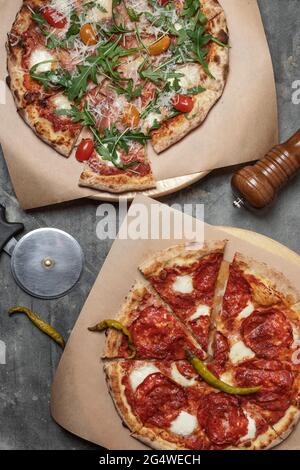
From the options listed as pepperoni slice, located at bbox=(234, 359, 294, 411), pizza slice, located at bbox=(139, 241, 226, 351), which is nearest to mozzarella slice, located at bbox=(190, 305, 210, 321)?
pizza slice, located at bbox=(139, 241, 226, 351)

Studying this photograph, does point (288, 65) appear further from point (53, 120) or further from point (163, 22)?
point (53, 120)

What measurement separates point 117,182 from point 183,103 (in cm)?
72

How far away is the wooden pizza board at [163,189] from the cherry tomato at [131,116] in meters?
0.46

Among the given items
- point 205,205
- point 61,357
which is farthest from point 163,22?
point 61,357

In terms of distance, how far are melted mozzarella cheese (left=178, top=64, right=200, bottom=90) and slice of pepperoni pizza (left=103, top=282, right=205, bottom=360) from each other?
1443 mm

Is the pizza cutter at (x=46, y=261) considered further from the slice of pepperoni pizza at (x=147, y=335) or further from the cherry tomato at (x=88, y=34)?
the cherry tomato at (x=88, y=34)

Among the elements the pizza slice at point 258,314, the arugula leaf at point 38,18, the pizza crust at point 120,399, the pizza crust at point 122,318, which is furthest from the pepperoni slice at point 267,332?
the arugula leaf at point 38,18

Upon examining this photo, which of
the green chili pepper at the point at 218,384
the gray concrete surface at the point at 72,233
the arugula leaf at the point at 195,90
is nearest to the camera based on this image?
the green chili pepper at the point at 218,384

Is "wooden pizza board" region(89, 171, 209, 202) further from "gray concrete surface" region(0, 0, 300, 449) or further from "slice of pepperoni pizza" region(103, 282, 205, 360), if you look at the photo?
"slice of pepperoni pizza" region(103, 282, 205, 360)

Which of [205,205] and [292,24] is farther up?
[292,24]

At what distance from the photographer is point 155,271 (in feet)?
17.0

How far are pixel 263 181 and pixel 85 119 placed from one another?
132cm

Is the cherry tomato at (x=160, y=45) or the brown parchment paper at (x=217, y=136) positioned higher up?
the cherry tomato at (x=160, y=45)

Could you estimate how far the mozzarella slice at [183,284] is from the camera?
17.1 ft
